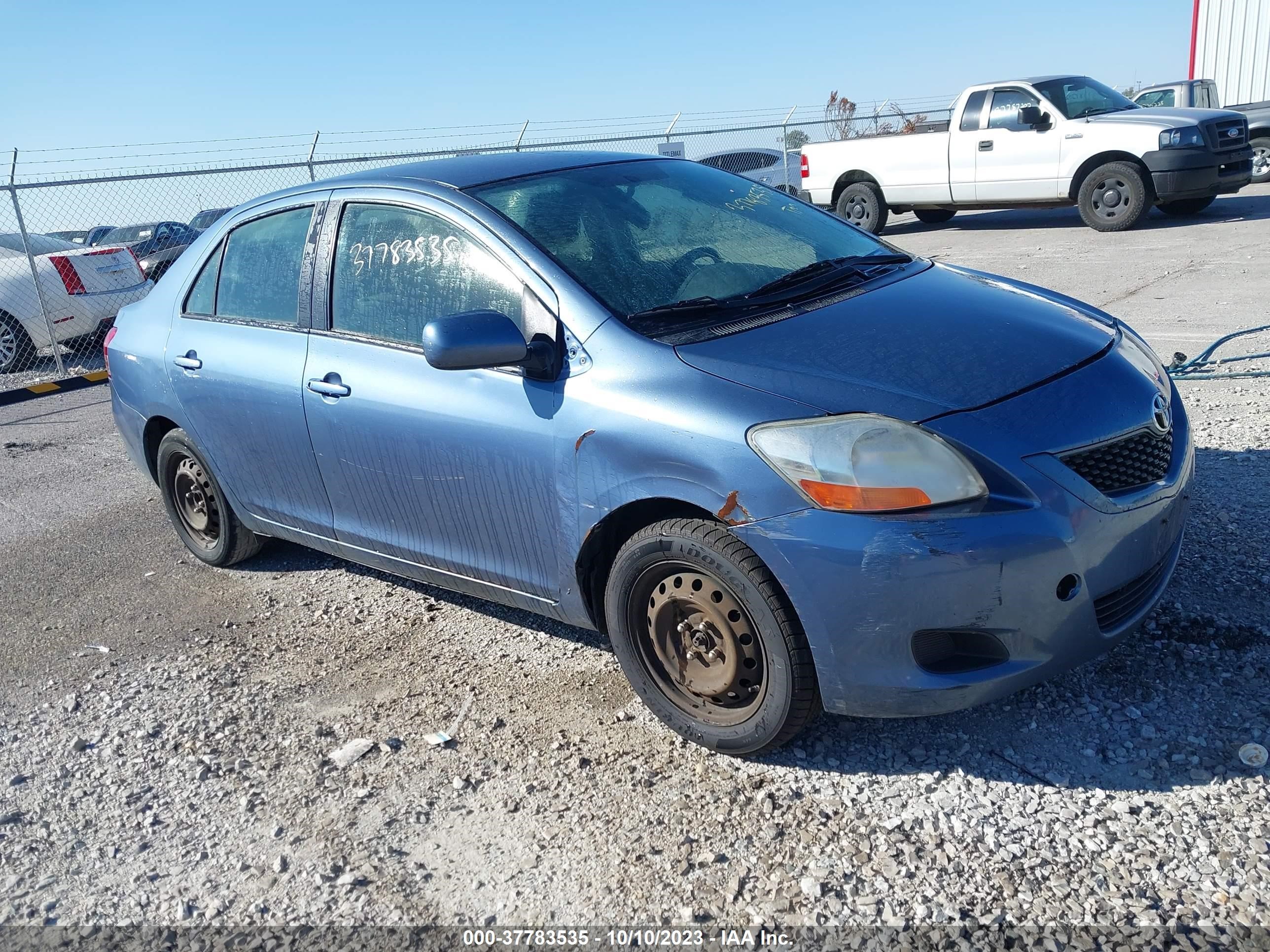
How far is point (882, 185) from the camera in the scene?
1539 cm

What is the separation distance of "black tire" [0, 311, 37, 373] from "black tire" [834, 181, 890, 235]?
10332 millimetres

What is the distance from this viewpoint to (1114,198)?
42.6 ft

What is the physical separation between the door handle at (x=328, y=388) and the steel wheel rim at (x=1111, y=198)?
11663 mm

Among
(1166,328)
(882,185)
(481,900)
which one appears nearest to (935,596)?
(481,900)

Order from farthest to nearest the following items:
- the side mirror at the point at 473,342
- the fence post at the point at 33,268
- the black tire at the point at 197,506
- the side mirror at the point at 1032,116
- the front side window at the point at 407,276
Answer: the side mirror at the point at 1032,116
the fence post at the point at 33,268
the black tire at the point at 197,506
the front side window at the point at 407,276
the side mirror at the point at 473,342

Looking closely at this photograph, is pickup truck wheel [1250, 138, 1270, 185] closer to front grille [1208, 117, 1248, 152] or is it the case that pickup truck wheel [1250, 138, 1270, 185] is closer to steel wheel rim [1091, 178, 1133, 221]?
front grille [1208, 117, 1248, 152]

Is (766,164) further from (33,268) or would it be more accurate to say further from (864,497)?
(864,497)

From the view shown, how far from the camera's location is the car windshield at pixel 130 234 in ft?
63.3

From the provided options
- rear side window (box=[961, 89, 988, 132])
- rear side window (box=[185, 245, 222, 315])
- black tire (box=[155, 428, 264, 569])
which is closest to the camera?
rear side window (box=[185, 245, 222, 315])

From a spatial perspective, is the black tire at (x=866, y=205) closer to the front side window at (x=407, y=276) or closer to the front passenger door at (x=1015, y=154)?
the front passenger door at (x=1015, y=154)

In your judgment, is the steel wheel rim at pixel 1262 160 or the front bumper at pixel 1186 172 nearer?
the front bumper at pixel 1186 172

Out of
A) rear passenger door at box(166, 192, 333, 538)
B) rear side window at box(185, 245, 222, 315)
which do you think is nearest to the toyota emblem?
rear passenger door at box(166, 192, 333, 538)

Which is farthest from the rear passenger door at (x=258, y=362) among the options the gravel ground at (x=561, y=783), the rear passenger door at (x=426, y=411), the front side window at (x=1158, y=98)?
the front side window at (x=1158, y=98)

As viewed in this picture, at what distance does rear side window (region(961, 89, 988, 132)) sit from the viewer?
45.9 ft
